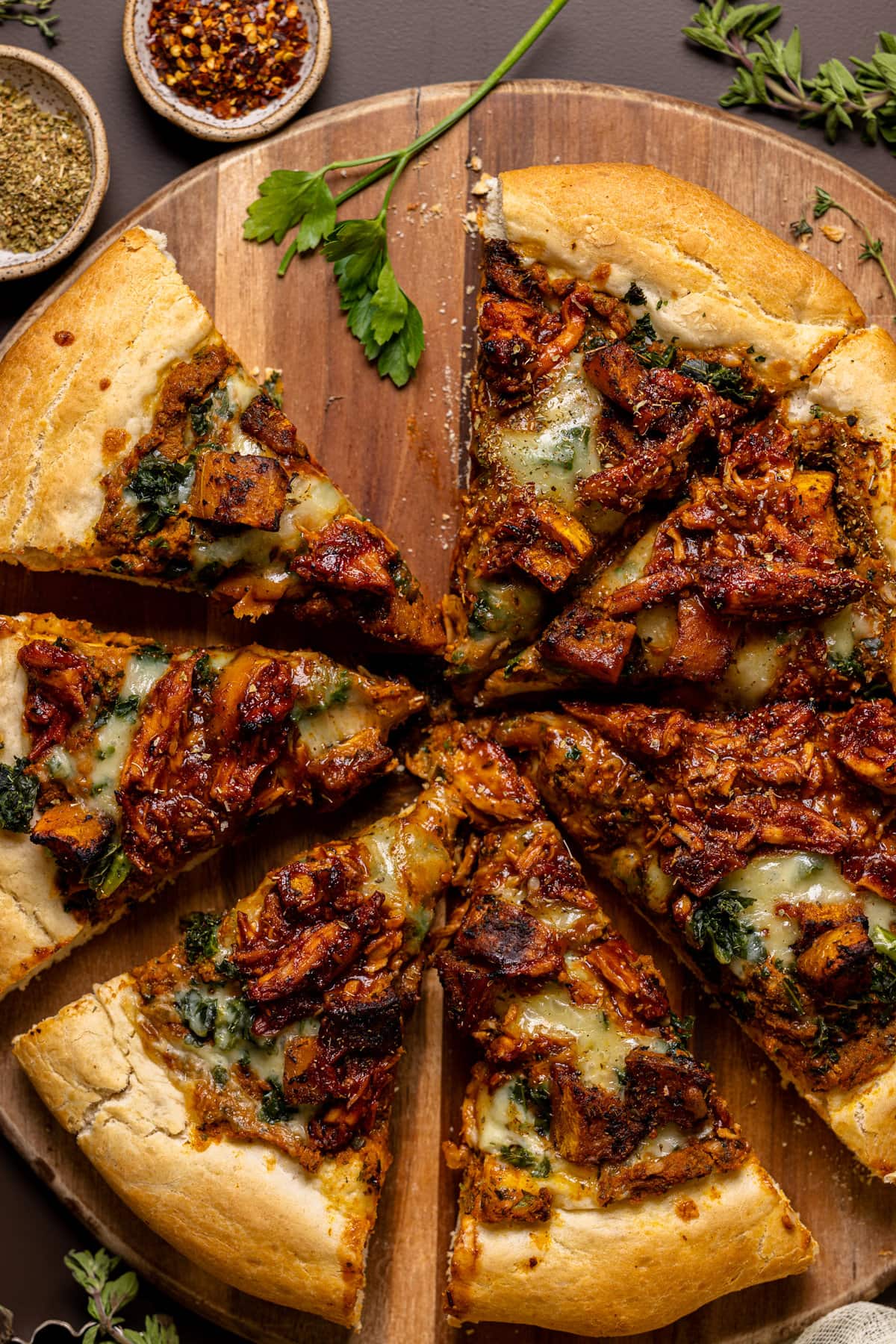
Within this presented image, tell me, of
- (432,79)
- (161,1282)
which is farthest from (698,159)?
(161,1282)

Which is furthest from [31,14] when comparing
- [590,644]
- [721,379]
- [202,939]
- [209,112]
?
[202,939]

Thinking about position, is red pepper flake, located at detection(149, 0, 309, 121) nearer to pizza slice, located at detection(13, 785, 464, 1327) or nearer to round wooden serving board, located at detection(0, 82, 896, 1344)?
round wooden serving board, located at detection(0, 82, 896, 1344)

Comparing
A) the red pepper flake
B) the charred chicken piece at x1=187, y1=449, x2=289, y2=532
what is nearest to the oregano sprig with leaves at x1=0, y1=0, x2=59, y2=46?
the red pepper flake

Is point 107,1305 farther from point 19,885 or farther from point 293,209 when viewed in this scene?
point 293,209

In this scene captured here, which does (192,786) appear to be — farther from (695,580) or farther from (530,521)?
(695,580)

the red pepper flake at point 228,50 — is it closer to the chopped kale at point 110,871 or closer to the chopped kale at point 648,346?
the chopped kale at point 648,346
